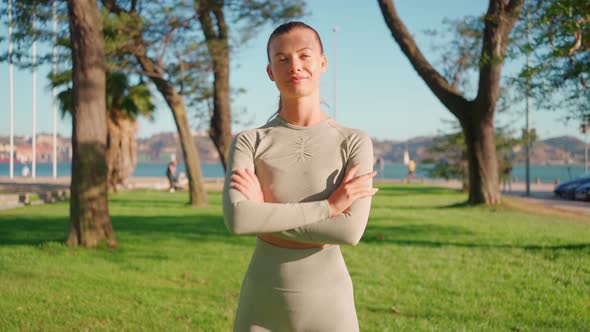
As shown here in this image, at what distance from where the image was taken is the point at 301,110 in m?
2.35

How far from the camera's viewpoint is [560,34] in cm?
812

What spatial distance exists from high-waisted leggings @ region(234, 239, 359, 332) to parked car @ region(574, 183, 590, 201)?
2400cm

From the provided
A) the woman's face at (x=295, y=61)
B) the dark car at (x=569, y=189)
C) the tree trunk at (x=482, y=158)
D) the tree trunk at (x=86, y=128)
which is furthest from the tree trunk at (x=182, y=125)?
the dark car at (x=569, y=189)

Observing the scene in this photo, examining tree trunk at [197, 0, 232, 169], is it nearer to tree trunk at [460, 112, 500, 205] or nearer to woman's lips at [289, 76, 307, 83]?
tree trunk at [460, 112, 500, 205]

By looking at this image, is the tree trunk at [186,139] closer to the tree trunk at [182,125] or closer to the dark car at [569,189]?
the tree trunk at [182,125]

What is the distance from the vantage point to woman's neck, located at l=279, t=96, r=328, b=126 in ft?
7.69

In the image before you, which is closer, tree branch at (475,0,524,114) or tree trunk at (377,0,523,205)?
tree branch at (475,0,524,114)

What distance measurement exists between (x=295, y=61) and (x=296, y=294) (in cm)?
95

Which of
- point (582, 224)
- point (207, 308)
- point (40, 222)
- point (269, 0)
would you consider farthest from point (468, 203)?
point (207, 308)

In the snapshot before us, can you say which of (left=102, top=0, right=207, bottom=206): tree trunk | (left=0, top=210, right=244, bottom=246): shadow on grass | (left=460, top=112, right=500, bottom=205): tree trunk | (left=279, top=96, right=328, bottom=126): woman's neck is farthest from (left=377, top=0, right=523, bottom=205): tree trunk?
(left=279, top=96, right=328, bottom=126): woman's neck

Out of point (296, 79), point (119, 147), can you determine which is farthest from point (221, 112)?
point (296, 79)

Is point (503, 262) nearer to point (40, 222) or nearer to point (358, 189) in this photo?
point (358, 189)

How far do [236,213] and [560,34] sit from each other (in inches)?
298

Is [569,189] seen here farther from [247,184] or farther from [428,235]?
[247,184]
